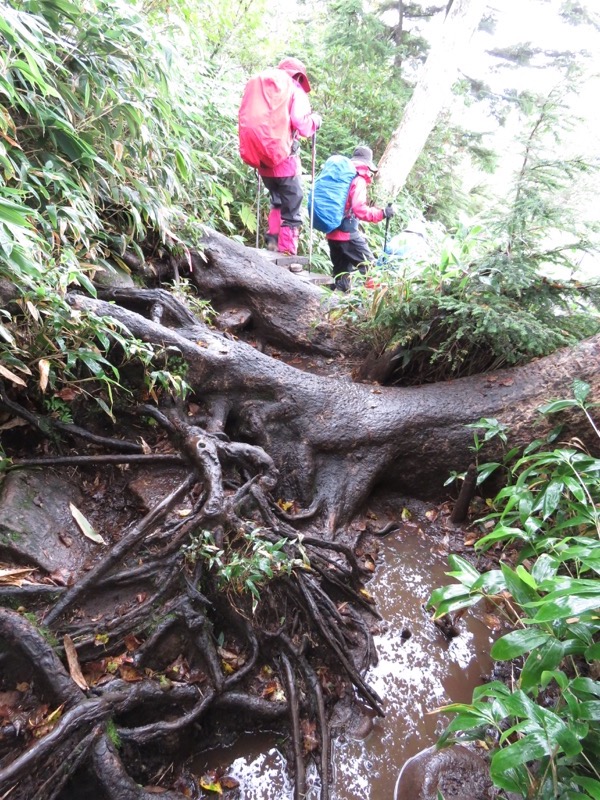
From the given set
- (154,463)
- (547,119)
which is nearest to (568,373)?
(547,119)

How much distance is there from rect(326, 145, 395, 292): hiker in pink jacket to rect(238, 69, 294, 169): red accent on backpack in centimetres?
141

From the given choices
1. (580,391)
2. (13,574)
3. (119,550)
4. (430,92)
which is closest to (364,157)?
(430,92)

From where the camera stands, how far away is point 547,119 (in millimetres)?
3738

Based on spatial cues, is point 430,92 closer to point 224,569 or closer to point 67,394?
point 67,394

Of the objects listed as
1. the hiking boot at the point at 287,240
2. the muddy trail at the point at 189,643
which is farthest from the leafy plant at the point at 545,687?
the hiking boot at the point at 287,240

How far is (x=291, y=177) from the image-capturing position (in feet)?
20.3

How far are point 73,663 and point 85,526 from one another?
849 mm

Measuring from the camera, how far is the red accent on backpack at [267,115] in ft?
18.1

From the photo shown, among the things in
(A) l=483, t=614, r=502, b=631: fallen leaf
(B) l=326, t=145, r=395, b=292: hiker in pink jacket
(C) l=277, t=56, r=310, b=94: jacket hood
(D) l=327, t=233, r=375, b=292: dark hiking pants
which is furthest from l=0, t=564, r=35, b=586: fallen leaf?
(C) l=277, t=56, r=310, b=94: jacket hood

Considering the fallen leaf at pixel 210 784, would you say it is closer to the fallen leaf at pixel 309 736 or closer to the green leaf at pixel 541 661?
the fallen leaf at pixel 309 736

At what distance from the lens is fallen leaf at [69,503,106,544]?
2869 millimetres

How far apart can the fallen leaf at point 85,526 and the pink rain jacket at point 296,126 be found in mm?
5034

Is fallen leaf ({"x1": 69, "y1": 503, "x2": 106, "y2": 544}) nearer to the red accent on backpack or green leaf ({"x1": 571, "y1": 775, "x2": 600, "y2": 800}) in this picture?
green leaf ({"x1": 571, "y1": 775, "x2": 600, "y2": 800})

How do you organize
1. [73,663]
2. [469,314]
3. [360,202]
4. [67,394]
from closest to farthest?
[73,663] < [67,394] < [469,314] < [360,202]
